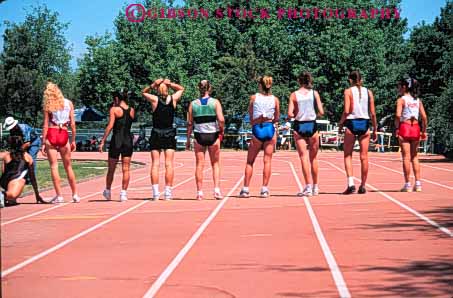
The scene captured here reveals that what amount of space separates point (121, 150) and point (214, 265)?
23.5 ft

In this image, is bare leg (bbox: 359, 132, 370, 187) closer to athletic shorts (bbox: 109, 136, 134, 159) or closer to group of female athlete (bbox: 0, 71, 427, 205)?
group of female athlete (bbox: 0, 71, 427, 205)

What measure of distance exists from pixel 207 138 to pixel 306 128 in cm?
166

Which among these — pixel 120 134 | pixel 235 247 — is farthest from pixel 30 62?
pixel 235 247

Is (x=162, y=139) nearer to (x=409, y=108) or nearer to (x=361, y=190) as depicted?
(x=361, y=190)

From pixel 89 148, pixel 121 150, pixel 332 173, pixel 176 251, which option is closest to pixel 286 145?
pixel 89 148

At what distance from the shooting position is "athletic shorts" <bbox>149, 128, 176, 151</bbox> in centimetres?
1505

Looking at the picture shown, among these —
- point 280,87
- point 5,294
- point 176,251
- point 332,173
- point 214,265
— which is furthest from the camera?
point 280,87

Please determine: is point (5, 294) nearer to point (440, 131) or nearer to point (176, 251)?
point (176, 251)

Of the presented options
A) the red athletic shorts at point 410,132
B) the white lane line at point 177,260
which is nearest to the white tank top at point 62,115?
the white lane line at point 177,260

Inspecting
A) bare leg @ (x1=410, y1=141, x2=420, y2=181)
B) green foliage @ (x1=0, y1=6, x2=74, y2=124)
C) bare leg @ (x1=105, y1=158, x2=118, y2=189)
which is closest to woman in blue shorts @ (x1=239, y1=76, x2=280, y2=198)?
bare leg @ (x1=105, y1=158, x2=118, y2=189)

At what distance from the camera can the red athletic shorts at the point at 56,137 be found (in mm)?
14805

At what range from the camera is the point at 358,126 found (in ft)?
51.6

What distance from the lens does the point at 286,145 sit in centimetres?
5797

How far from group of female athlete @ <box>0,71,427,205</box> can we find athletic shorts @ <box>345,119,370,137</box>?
2 centimetres
